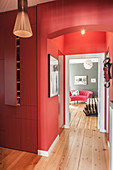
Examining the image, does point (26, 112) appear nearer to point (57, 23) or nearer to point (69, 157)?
point (69, 157)

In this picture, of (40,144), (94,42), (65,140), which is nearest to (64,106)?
(65,140)

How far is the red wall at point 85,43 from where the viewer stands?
333cm

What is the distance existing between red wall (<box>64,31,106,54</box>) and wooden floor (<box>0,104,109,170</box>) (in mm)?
2384

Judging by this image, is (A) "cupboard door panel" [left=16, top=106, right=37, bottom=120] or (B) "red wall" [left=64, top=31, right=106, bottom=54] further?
(B) "red wall" [left=64, top=31, right=106, bottom=54]

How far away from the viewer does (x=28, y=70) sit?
2.40 metres

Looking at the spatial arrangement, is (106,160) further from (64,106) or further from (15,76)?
(15,76)

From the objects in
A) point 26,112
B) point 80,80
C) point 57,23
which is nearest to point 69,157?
point 26,112

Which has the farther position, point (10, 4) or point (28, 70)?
point (28, 70)

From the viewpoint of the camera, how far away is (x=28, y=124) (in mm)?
2426

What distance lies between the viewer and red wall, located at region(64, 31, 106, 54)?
131 inches

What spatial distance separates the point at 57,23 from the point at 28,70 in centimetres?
103

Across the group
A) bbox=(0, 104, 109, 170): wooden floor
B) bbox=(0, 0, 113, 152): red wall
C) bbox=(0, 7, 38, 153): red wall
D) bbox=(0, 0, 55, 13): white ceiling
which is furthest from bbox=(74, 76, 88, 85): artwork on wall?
bbox=(0, 0, 55, 13): white ceiling

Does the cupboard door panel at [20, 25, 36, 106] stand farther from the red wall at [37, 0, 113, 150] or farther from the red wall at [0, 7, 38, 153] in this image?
the red wall at [37, 0, 113, 150]

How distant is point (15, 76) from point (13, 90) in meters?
0.29
